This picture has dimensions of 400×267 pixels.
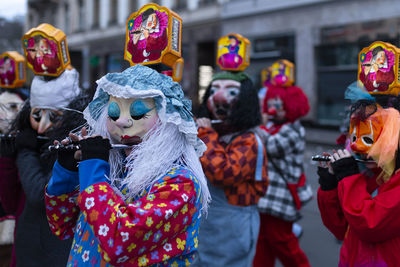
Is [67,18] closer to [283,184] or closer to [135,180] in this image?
[283,184]

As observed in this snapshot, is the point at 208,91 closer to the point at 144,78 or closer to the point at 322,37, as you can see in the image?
the point at 144,78

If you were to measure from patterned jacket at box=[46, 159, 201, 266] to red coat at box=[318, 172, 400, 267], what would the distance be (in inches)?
28.2

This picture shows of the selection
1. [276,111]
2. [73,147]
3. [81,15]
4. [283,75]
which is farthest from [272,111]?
[81,15]

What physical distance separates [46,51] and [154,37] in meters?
0.91

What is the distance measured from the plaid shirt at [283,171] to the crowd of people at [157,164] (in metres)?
0.69

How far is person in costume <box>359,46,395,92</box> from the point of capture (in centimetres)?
197

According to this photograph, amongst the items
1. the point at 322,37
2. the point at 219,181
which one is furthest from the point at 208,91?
the point at 322,37

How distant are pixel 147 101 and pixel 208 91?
161 centimetres

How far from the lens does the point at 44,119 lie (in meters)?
2.36

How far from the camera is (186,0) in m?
14.6

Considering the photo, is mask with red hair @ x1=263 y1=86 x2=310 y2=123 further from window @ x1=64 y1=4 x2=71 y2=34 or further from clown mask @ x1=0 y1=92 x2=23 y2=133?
window @ x1=64 y1=4 x2=71 y2=34

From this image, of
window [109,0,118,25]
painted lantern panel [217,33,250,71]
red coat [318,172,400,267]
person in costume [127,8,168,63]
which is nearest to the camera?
red coat [318,172,400,267]

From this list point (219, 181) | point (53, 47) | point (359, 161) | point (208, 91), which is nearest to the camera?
point (359, 161)

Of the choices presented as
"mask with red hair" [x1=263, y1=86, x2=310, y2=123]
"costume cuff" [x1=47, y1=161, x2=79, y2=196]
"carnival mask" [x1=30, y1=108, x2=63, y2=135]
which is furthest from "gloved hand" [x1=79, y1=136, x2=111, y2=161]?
"mask with red hair" [x1=263, y1=86, x2=310, y2=123]
